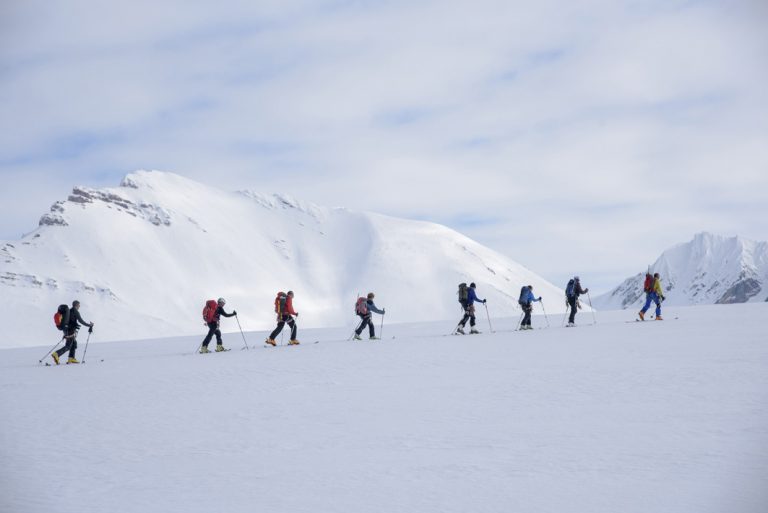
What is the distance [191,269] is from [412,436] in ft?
519

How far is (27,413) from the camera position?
12023 mm

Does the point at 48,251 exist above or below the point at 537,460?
above

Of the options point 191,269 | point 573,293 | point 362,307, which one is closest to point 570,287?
point 573,293

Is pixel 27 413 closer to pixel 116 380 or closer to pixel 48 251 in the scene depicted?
pixel 116 380

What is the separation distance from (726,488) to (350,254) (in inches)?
7357

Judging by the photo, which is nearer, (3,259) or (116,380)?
(116,380)

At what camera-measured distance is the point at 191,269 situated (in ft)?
527

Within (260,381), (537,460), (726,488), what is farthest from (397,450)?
(260,381)

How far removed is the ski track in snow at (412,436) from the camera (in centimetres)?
697

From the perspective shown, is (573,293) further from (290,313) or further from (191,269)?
(191,269)

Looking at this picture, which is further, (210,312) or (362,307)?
(362,307)

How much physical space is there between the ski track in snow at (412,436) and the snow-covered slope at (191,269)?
111127 millimetres

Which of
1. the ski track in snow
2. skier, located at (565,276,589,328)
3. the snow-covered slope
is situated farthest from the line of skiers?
the snow-covered slope

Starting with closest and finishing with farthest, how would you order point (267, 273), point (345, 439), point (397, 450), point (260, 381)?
point (397, 450) → point (345, 439) → point (260, 381) → point (267, 273)
